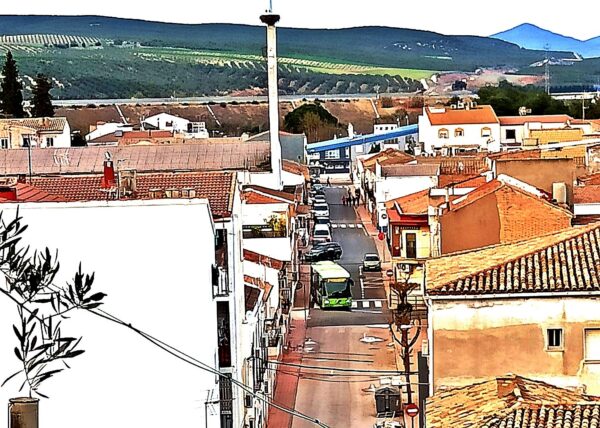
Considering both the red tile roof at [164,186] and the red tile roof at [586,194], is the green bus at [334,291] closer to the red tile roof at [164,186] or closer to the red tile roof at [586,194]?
the red tile roof at [586,194]

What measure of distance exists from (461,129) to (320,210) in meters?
17.8

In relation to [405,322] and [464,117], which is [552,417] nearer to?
[405,322]

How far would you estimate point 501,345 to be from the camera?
17.0m

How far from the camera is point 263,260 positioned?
33.9 meters

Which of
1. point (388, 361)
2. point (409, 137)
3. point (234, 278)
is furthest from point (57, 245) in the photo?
point (409, 137)

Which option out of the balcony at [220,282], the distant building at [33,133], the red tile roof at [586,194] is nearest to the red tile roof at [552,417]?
the balcony at [220,282]

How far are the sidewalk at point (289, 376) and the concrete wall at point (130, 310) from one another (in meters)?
7.89

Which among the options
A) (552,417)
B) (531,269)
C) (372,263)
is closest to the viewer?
(552,417)

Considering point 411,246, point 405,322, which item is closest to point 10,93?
point 411,246

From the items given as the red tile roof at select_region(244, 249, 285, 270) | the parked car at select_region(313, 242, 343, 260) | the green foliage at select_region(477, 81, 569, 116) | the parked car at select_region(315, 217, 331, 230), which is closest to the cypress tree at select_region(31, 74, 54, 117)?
the parked car at select_region(315, 217, 331, 230)

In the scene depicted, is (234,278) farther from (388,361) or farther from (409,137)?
(409,137)

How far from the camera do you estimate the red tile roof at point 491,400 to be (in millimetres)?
13695

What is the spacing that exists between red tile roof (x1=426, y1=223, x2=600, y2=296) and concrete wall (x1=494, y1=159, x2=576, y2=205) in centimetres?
1134

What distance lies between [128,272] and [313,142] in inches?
3784
